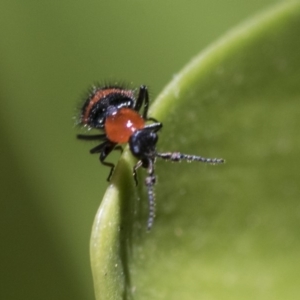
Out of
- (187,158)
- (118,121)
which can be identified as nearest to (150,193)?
(187,158)

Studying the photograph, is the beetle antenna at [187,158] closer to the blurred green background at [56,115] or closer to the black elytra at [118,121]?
the black elytra at [118,121]

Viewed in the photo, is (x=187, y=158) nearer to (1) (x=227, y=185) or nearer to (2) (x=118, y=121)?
(1) (x=227, y=185)

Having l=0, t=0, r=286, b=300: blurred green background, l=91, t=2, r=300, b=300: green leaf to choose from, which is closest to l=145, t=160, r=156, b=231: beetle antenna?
l=91, t=2, r=300, b=300: green leaf

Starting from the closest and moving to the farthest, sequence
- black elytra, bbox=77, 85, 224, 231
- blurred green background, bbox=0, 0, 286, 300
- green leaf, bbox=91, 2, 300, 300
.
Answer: green leaf, bbox=91, 2, 300, 300 → black elytra, bbox=77, 85, 224, 231 → blurred green background, bbox=0, 0, 286, 300

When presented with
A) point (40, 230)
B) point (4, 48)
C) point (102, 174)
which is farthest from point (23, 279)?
point (4, 48)

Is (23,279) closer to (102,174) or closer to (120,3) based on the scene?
(102,174)

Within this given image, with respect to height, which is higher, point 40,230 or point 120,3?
point 120,3

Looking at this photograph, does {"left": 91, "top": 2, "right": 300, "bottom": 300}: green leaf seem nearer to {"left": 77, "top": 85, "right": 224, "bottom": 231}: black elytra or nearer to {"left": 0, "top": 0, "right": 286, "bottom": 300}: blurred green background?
{"left": 77, "top": 85, "right": 224, "bottom": 231}: black elytra
